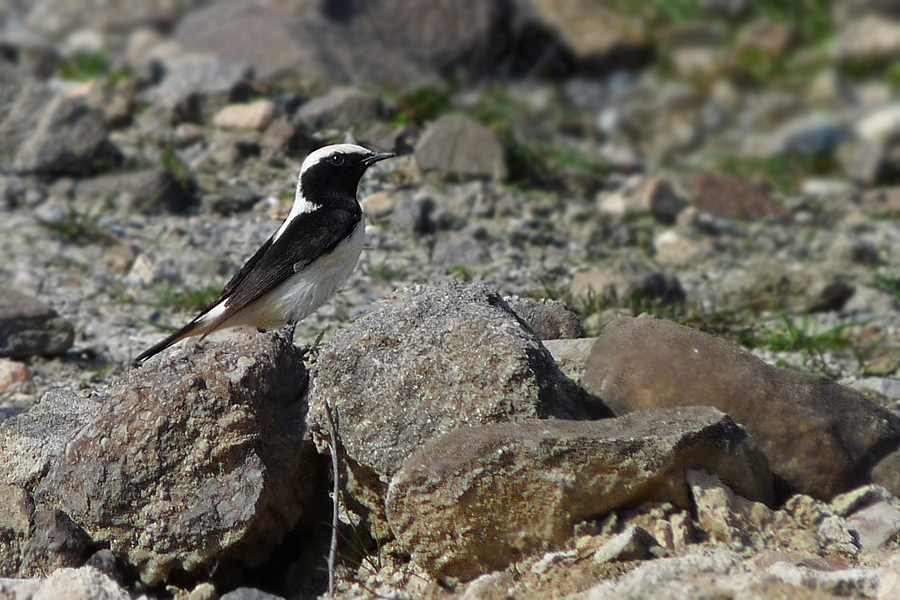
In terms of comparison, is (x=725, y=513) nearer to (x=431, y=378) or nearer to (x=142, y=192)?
(x=431, y=378)

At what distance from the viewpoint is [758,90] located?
37.9 ft

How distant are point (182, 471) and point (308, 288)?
1399 millimetres

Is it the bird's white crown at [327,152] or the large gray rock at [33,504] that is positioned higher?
the bird's white crown at [327,152]

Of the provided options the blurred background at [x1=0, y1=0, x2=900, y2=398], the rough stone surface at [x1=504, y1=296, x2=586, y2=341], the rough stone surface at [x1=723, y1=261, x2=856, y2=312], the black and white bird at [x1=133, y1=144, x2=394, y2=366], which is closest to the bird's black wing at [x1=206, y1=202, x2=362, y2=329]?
the black and white bird at [x1=133, y1=144, x2=394, y2=366]

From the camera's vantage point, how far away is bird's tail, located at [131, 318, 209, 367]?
4520mm

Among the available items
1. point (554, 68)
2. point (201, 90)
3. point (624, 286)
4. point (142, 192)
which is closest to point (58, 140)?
point (142, 192)

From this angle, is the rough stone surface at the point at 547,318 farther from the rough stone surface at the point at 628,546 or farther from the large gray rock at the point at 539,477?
the rough stone surface at the point at 628,546

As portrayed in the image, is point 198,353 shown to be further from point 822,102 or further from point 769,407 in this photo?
point 822,102

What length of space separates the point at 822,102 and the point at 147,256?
736 centimetres

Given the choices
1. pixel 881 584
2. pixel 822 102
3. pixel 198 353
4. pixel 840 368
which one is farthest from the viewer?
pixel 822 102

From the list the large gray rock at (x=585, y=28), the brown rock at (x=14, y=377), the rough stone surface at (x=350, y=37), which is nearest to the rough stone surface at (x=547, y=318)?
the brown rock at (x=14, y=377)

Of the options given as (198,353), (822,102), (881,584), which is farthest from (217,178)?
(822,102)

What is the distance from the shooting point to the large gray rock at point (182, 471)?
3.68 metres

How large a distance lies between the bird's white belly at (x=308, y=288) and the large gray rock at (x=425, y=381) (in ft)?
3.53
